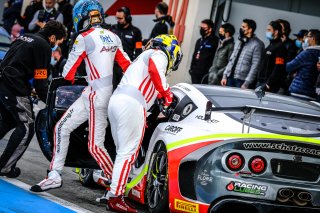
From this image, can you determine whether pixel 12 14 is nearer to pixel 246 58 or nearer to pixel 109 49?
pixel 246 58

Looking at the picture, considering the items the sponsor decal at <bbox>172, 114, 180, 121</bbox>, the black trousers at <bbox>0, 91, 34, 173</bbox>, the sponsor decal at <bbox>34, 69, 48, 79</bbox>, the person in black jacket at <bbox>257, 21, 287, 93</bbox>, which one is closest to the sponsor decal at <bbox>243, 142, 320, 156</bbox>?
the sponsor decal at <bbox>172, 114, 180, 121</bbox>

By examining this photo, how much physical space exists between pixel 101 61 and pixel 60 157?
3.38ft

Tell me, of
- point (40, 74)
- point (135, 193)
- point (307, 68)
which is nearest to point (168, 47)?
point (135, 193)

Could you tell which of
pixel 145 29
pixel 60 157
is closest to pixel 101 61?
pixel 60 157

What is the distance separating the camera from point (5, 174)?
33.1 feet

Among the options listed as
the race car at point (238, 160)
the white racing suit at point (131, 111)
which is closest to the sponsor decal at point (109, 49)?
the white racing suit at point (131, 111)

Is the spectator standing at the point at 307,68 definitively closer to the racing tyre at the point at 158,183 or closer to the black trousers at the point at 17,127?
the black trousers at the point at 17,127

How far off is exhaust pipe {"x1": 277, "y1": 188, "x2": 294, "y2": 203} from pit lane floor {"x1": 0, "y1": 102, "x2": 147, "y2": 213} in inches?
66.4

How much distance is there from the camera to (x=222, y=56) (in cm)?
1658

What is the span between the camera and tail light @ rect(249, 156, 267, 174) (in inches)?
313

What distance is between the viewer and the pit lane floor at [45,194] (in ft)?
28.1

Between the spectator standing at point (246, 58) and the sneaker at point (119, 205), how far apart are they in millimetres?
6925

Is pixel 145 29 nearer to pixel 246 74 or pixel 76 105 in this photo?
pixel 246 74

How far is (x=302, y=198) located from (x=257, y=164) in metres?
0.50
